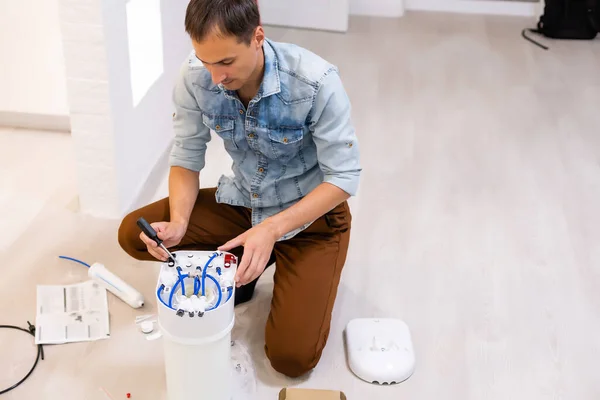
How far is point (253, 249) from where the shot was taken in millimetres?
1555

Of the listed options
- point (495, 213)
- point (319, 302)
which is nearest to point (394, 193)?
point (495, 213)

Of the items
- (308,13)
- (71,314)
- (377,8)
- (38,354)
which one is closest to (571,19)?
(377,8)

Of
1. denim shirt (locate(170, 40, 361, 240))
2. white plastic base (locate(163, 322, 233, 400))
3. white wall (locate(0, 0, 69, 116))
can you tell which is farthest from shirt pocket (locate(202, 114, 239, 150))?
white wall (locate(0, 0, 69, 116))

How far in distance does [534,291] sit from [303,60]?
37.2 inches

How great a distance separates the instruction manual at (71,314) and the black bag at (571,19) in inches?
98.0

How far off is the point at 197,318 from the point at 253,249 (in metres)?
0.20

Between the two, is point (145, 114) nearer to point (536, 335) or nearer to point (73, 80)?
point (73, 80)

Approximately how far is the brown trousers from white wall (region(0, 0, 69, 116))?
3.08 feet

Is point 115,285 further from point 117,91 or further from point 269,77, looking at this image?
point 269,77

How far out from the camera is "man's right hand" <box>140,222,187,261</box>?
157 cm

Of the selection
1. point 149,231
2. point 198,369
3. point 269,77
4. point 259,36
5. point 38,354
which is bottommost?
point 38,354

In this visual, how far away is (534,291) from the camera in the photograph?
2.07m

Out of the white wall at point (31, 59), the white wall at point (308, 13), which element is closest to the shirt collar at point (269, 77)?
the white wall at point (31, 59)

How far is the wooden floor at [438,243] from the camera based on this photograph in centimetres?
179
